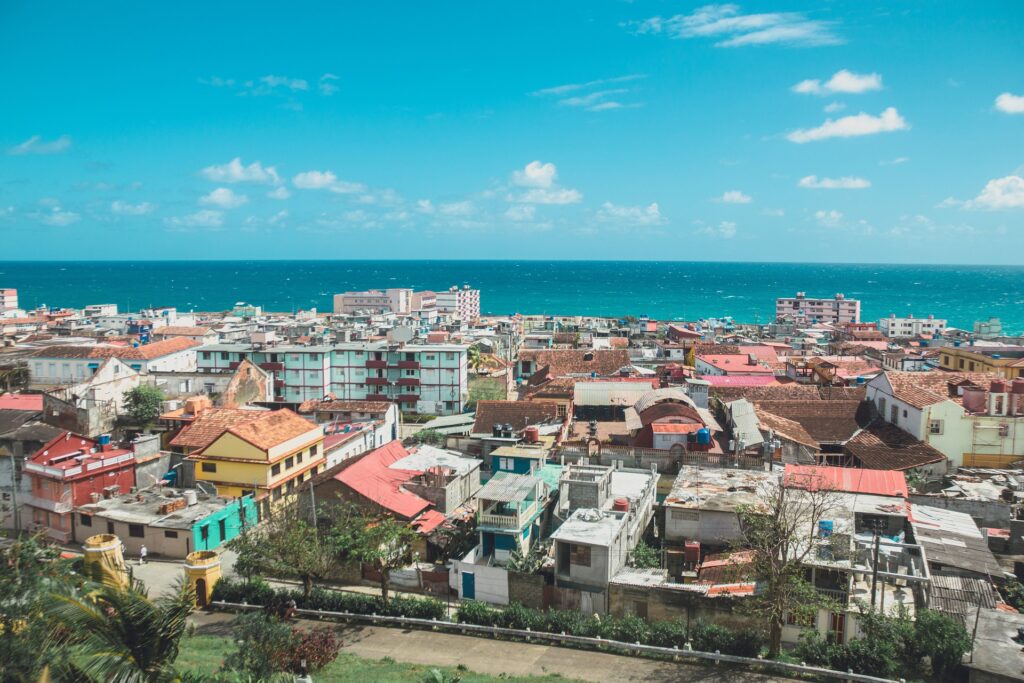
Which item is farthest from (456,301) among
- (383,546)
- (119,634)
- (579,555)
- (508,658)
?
(119,634)

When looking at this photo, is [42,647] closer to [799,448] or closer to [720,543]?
[720,543]

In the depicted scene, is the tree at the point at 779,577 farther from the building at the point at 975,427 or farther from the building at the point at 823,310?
the building at the point at 823,310

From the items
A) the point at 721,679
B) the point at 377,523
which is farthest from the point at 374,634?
the point at 721,679

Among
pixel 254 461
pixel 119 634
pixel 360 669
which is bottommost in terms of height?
pixel 360 669

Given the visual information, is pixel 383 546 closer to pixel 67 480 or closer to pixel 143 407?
pixel 67 480

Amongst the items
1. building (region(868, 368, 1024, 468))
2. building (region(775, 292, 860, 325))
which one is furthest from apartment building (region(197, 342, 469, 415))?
building (region(775, 292, 860, 325))

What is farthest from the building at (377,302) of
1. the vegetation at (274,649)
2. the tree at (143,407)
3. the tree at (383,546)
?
the vegetation at (274,649)
